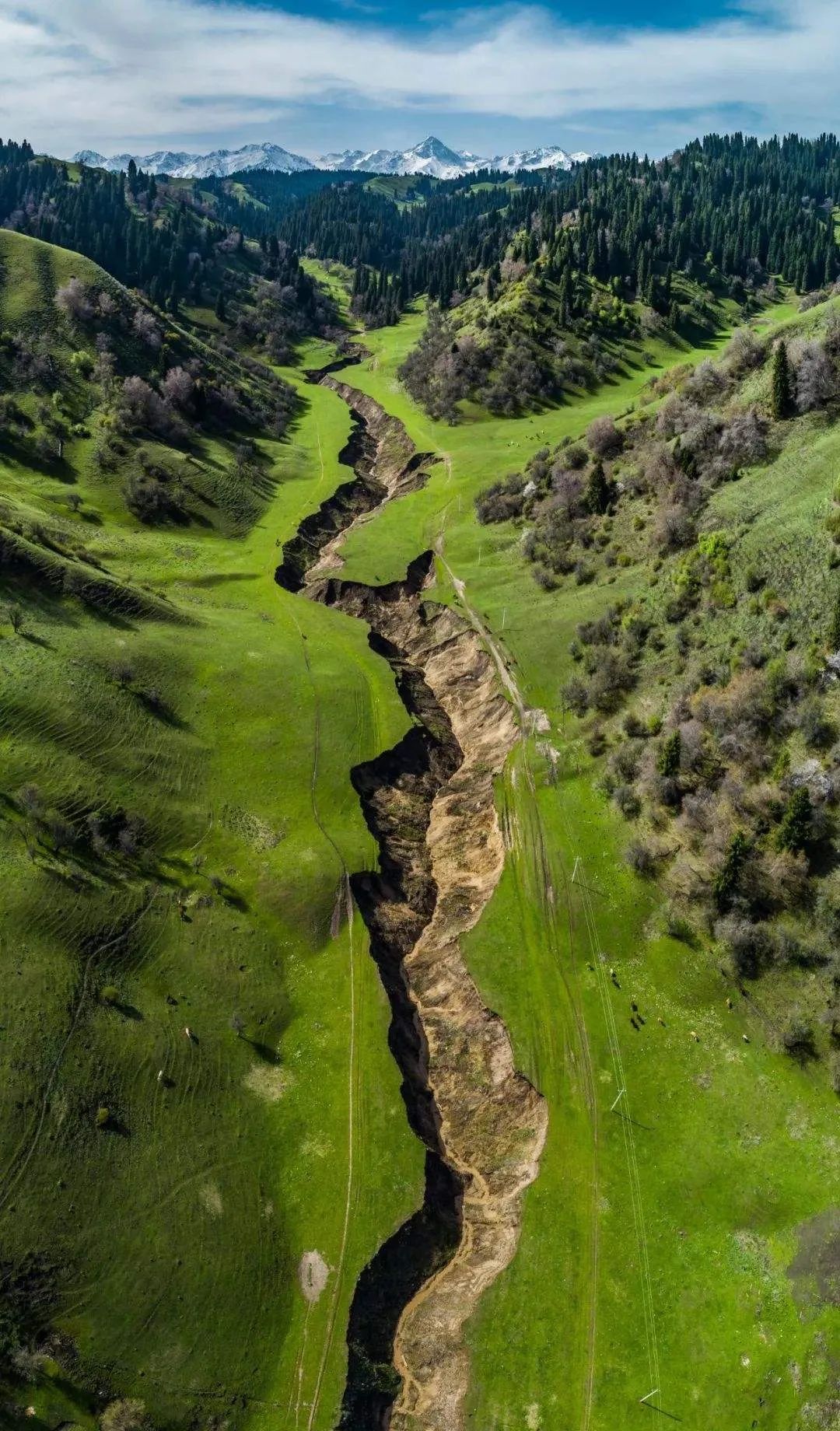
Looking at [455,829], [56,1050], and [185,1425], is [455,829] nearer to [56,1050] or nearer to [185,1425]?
[56,1050]

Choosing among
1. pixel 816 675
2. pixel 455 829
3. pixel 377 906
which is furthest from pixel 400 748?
pixel 816 675

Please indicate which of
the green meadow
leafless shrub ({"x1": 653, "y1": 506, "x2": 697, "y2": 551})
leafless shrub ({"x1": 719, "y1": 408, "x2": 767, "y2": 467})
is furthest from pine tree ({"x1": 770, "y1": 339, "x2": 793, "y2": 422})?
leafless shrub ({"x1": 653, "y1": 506, "x2": 697, "y2": 551})

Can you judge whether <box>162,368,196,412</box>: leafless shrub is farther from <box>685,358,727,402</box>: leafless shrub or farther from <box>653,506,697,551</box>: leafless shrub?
<box>653,506,697,551</box>: leafless shrub

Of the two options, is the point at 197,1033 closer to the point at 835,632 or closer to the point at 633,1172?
the point at 633,1172

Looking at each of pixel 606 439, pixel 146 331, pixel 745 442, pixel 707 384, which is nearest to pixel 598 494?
pixel 606 439

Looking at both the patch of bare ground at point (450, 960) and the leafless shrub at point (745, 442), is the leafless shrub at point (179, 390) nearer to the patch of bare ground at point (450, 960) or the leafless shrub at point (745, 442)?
the patch of bare ground at point (450, 960)
